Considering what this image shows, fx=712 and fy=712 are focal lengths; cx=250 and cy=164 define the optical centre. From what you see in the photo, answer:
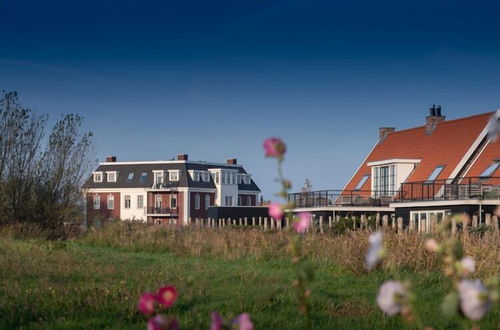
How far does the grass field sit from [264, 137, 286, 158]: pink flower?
2.65 metres

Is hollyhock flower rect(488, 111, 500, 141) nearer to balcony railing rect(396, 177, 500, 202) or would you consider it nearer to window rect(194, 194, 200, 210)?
balcony railing rect(396, 177, 500, 202)

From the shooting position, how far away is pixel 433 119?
3956 cm

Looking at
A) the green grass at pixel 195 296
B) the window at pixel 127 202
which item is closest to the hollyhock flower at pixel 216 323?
the green grass at pixel 195 296

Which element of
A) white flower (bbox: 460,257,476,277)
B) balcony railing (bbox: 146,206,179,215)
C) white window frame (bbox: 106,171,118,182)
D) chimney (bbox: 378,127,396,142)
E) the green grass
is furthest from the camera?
white window frame (bbox: 106,171,118,182)

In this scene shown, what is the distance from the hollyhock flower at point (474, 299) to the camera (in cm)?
163

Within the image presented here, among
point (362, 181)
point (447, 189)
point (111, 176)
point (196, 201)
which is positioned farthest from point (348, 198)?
point (111, 176)

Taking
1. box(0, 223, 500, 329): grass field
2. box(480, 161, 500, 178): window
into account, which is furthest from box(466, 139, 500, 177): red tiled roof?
box(0, 223, 500, 329): grass field

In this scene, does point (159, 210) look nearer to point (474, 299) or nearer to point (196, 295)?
point (196, 295)

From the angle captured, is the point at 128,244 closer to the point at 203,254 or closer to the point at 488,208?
the point at 203,254

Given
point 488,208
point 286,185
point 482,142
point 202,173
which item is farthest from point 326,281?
point 202,173

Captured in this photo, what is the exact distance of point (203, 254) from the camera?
18906mm

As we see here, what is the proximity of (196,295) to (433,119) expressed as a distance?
3202cm

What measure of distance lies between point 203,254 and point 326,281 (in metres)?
7.18

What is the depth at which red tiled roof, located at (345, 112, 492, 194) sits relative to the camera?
3478cm
